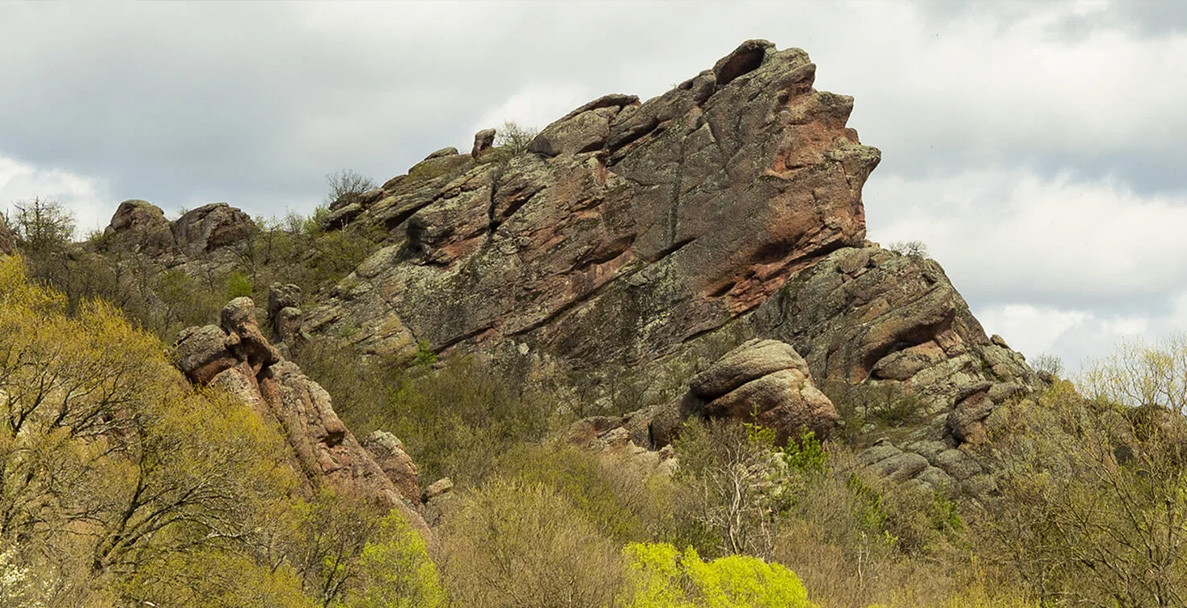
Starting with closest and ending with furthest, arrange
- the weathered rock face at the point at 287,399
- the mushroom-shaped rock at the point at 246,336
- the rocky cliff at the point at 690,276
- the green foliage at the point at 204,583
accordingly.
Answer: the green foliage at the point at 204,583, the weathered rock face at the point at 287,399, the mushroom-shaped rock at the point at 246,336, the rocky cliff at the point at 690,276

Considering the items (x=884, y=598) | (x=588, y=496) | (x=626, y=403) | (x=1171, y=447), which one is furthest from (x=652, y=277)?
(x=1171, y=447)

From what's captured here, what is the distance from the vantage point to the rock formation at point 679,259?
76250 mm

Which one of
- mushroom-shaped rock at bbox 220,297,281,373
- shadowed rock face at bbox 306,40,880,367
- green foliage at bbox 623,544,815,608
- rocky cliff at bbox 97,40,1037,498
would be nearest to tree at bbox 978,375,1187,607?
green foliage at bbox 623,544,815,608

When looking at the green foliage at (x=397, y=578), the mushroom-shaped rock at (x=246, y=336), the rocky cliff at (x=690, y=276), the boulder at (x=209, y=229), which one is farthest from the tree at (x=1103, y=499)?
the boulder at (x=209, y=229)

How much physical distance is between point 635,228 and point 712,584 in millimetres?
66969

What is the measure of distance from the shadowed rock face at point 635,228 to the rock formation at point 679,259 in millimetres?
173

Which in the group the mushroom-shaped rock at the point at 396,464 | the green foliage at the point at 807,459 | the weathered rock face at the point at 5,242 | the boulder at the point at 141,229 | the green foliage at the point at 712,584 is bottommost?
the green foliage at the point at 712,584

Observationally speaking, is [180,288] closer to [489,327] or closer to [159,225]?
[489,327]

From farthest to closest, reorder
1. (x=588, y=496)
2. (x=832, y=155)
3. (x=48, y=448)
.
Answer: (x=832, y=155), (x=588, y=496), (x=48, y=448)

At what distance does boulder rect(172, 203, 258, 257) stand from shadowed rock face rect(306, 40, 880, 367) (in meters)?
22.5

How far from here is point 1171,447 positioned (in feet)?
103

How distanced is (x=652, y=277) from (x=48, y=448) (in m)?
64.4

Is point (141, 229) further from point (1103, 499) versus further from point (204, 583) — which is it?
point (1103, 499)

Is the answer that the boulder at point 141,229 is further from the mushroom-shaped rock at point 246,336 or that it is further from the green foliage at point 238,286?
the mushroom-shaped rock at point 246,336
